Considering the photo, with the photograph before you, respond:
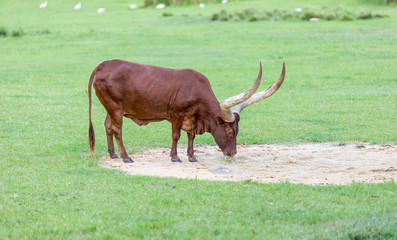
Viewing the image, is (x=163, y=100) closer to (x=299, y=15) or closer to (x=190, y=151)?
(x=190, y=151)

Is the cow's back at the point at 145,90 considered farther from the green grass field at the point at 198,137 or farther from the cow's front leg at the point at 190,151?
the green grass field at the point at 198,137

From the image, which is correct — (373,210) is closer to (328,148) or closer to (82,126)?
(328,148)

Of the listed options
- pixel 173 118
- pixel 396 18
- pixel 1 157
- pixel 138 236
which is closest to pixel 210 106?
pixel 173 118

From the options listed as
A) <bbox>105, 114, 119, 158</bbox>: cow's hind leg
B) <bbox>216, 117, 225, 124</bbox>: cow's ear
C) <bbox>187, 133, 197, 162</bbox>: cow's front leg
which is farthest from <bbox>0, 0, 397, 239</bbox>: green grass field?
<bbox>216, 117, 225, 124</bbox>: cow's ear

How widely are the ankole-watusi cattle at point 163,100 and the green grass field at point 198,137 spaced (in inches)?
43.9

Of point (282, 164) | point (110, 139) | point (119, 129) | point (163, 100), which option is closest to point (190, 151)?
point (163, 100)

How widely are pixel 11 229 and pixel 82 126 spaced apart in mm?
7778

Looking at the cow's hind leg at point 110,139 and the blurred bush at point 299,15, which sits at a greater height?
the cow's hind leg at point 110,139

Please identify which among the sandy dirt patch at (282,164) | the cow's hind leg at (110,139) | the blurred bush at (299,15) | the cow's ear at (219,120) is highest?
the cow's ear at (219,120)

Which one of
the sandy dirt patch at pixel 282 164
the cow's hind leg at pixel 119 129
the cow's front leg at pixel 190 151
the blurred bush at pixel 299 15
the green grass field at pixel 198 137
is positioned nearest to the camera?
the green grass field at pixel 198 137

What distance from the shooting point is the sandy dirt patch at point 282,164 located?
1003cm

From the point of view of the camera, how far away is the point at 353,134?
545 inches

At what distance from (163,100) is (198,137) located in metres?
2.75

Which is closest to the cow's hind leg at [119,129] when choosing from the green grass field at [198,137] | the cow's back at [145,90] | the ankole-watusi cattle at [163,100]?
the ankole-watusi cattle at [163,100]
